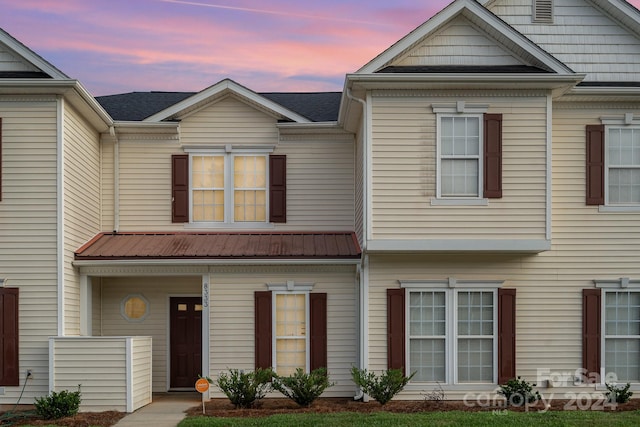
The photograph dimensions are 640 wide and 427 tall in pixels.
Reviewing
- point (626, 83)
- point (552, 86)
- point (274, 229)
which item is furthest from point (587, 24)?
point (274, 229)

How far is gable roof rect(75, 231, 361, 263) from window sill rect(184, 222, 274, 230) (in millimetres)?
161

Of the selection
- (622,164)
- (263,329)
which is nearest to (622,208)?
(622,164)

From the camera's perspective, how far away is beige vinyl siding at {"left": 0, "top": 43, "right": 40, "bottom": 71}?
17.1m

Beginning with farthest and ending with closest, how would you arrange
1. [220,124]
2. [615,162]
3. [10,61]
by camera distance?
[220,124], [615,162], [10,61]

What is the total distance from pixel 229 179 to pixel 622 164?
854 centimetres

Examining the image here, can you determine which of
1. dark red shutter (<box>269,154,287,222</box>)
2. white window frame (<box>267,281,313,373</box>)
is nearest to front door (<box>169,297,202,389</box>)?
white window frame (<box>267,281,313,373</box>)

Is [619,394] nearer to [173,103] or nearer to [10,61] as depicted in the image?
[173,103]

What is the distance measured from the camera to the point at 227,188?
791 inches

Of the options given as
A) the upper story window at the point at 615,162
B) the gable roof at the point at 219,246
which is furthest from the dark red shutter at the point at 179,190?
the upper story window at the point at 615,162

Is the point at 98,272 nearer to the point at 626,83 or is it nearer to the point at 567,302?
the point at 567,302

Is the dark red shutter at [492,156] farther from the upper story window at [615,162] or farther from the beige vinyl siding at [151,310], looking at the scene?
the beige vinyl siding at [151,310]

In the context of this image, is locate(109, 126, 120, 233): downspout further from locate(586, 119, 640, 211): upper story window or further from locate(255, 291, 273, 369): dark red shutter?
locate(586, 119, 640, 211): upper story window

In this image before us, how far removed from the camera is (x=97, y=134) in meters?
19.8

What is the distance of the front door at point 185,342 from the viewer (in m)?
20.0
